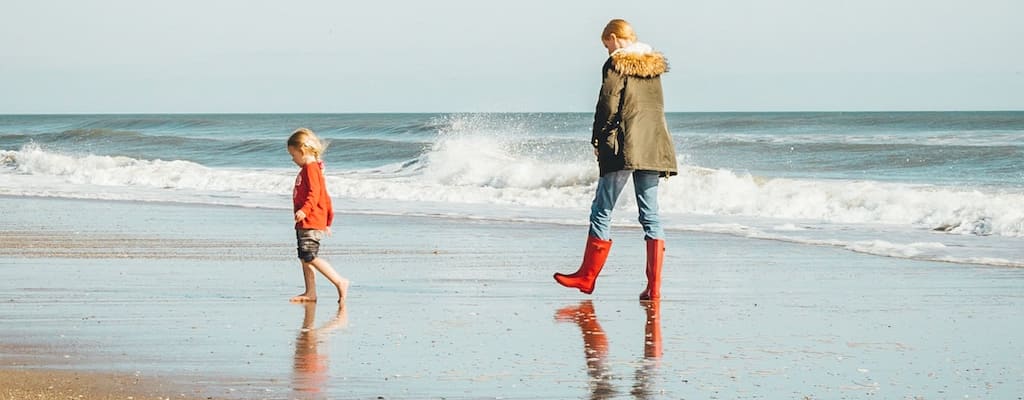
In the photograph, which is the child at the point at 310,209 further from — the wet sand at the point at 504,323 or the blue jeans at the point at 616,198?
the blue jeans at the point at 616,198

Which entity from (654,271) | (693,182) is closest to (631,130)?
(654,271)

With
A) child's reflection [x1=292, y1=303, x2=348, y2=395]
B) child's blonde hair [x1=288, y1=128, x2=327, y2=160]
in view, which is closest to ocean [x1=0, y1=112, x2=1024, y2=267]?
child's blonde hair [x1=288, y1=128, x2=327, y2=160]

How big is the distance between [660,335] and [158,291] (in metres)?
3.02

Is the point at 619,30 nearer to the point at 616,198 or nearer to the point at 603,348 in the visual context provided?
the point at 616,198

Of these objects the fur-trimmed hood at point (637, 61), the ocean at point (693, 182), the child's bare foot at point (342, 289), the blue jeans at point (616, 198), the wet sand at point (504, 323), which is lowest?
the ocean at point (693, 182)

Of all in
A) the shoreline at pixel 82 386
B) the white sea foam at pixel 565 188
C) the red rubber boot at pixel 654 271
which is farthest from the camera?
the white sea foam at pixel 565 188

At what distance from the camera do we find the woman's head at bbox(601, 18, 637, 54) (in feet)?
23.2

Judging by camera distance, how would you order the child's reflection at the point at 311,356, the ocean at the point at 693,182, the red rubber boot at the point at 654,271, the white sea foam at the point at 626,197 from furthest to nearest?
1. the ocean at the point at 693,182
2. the white sea foam at the point at 626,197
3. the red rubber boot at the point at 654,271
4. the child's reflection at the point at 311,356

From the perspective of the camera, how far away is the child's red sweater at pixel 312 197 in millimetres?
7004

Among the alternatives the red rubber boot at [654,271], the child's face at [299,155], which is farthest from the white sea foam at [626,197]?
the child's face at [299,155]

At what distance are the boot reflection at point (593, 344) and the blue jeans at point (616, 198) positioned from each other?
0.51 metres

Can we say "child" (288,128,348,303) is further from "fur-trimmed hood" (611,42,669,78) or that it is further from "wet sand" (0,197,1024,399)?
"fur-trimmed hood" (611,42,669,78)

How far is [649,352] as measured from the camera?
5.41 meters

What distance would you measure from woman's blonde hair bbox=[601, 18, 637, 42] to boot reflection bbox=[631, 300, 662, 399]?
1446 mm
